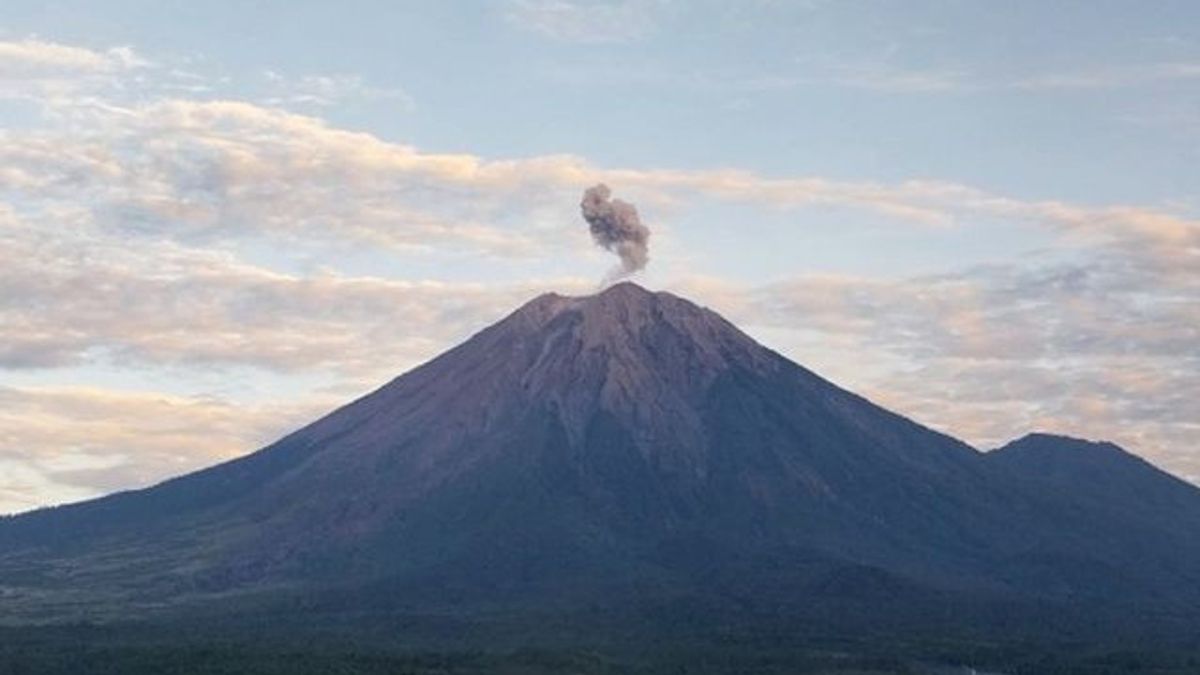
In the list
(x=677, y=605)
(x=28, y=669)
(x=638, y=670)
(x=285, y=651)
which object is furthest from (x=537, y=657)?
(x=677, y=605)

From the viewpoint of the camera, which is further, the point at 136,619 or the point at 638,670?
the point at 136,619

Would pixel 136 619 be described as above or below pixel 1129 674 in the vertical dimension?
above

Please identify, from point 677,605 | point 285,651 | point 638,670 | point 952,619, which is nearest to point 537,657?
point 638,670

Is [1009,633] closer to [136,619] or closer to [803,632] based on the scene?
[803,632]

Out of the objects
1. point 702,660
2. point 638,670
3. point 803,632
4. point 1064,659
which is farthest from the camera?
point 803,632

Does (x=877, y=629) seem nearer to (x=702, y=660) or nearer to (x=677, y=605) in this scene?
(x=677, y=605)

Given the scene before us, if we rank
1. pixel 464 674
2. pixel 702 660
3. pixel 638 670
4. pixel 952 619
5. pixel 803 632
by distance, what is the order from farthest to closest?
pixel 952 619 → pixel 803 632 → pixel 702 660 → pixel 638 670 → pixel 464 674
